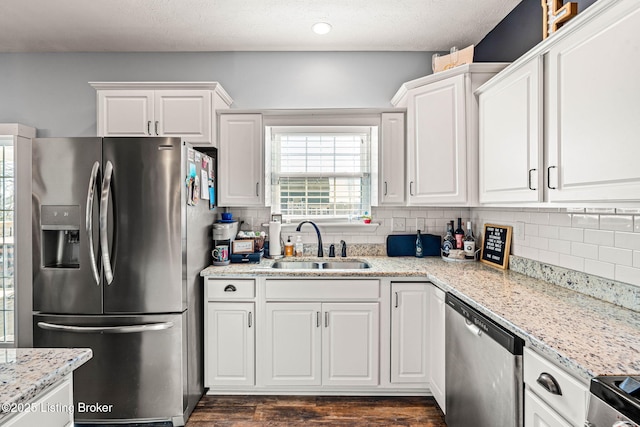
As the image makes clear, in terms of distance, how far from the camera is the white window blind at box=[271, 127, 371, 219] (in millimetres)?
2998

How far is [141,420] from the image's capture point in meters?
2.10

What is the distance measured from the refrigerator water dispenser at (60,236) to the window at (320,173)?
4.70 ft

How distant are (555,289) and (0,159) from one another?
3.79 meters

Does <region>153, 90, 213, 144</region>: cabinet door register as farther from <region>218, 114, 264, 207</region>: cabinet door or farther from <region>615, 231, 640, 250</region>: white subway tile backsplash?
<region>615, 231, 640, 250</region>: white subway tile backsplash

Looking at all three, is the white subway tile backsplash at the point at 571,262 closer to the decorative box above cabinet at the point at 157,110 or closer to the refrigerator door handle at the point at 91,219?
the decorative box above cabinet at the point at 157,110

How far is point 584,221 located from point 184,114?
8.70 ft

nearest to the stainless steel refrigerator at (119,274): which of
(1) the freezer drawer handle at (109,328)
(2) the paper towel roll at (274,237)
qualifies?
(1) the freezer drawer handle at (109,328)

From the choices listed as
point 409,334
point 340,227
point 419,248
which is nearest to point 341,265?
point 340,227

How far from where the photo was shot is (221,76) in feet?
9.86

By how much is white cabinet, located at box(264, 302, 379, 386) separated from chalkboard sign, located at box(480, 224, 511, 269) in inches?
36.8

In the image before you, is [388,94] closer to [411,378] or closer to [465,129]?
[465,129]

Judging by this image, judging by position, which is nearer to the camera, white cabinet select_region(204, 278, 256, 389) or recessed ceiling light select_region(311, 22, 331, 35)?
white cabinet select_region(204, 278, 256, 389)

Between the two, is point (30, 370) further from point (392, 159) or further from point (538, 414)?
point (392, 159)

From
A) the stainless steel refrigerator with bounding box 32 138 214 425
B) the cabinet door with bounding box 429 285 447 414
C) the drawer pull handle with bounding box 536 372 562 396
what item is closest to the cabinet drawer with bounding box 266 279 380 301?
the cabinet door with bounding box 429 285 447 414
